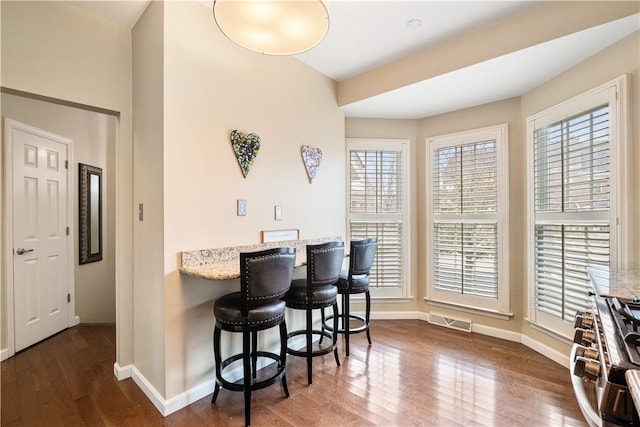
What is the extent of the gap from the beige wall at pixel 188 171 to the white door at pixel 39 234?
4.79ft

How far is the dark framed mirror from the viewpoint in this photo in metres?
3.49

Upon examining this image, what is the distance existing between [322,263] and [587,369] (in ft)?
4.97

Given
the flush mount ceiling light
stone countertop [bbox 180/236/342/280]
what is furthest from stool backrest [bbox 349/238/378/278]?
the flush mount ceiling light

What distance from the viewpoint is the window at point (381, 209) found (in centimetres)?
364

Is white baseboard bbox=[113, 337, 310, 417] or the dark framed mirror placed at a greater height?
the dark framed mirror

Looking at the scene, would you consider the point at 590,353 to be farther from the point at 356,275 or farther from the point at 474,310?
the point at 474,310

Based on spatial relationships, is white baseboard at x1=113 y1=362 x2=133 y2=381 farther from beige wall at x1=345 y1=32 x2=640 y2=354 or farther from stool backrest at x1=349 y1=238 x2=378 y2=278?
beige wall at x1=345 y1=32 x2=640 y2=354

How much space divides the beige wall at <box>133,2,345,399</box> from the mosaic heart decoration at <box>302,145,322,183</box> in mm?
322

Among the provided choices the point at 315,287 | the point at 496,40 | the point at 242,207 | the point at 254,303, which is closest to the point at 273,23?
the point at 242,207

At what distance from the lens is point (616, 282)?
1.55 m

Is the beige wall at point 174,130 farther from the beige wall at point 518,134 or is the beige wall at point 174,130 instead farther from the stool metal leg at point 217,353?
the stool metal leg at point 217,353

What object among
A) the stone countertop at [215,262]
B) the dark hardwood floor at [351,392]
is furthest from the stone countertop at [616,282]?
the stone countertop at [215,262]

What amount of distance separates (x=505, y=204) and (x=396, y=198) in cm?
115

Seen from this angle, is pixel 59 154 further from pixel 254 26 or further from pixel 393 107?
pixel 393 107
